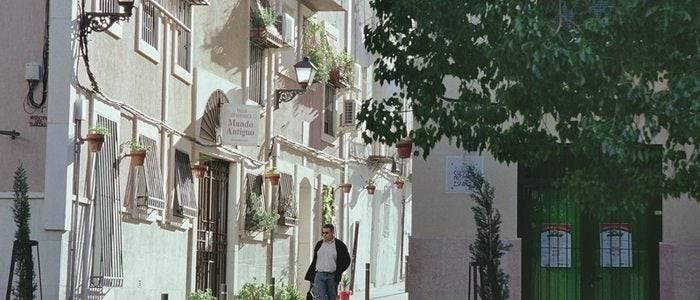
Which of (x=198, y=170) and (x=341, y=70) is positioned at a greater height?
(x=341, y=70)

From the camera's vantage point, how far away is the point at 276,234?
29.2m

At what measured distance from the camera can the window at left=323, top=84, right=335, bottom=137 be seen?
3334 cm

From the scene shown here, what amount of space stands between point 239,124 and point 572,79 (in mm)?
11859

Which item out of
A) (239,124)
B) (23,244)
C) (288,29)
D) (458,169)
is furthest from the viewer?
(288,29)

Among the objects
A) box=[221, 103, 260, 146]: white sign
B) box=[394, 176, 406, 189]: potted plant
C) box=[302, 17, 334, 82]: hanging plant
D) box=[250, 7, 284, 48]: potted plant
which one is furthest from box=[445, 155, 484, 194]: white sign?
box=[394, 176, 406, 189]: potted plant

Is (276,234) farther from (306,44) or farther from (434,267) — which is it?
(434,267)

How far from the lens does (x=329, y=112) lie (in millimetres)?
33750

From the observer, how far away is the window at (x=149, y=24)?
20672 millimetres

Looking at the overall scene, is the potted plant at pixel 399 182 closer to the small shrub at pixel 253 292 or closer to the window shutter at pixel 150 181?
the small shrub at pixel 253 292

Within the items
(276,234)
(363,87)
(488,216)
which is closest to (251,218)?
(276,234)

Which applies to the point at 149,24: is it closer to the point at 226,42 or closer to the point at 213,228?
the point at 226,42

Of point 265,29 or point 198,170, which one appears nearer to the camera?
point 198,170

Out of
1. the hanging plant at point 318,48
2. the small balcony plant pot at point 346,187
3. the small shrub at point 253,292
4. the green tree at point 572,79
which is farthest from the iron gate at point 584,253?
the small balcony plant pot at point 346,187

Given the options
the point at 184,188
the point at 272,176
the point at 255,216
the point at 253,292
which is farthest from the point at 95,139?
the point at 272,176
